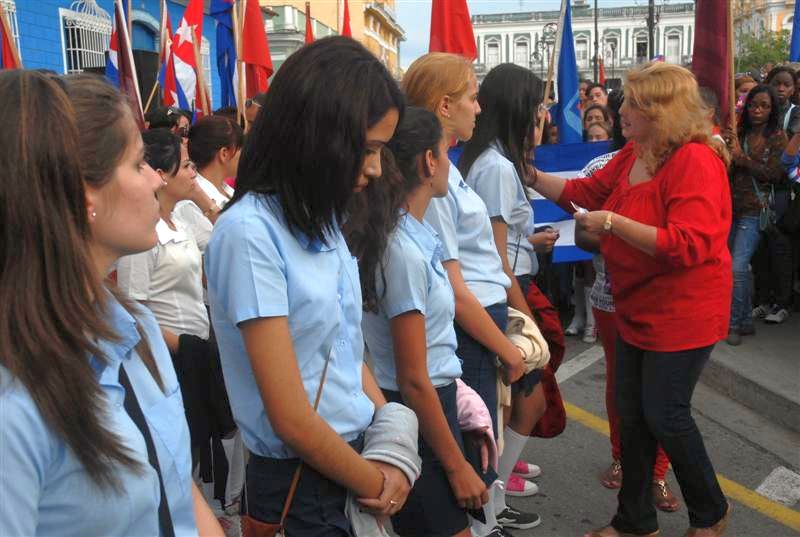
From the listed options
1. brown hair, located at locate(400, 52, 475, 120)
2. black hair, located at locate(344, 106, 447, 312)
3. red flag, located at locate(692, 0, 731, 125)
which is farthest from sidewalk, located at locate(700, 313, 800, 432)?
black hair, located at locate(344, 106, 447, 312)

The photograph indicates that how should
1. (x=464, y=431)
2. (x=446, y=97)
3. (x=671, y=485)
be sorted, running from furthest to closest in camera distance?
A: 1. (x=671, y=485)
2. (x=446, y=97)
3. (x=464, y=431)

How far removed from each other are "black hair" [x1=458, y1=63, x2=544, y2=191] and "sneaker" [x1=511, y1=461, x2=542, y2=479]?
5.24ft

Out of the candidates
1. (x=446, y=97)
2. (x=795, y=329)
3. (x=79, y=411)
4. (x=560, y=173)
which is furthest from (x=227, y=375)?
(x=795, y=329)

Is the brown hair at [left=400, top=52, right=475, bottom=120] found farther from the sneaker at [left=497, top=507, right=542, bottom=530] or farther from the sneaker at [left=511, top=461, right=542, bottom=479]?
the sneaker at [left=511, top=461, right=542, bottom=479]

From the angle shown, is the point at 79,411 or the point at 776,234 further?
the point at 776,234

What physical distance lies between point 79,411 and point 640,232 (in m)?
2.35

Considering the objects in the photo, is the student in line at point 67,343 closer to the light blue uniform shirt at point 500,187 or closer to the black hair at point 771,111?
the light blue uniform shirt at point 500,187

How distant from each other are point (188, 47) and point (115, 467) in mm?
7360

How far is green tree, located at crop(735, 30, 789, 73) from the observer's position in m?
42.0

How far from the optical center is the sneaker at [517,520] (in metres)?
3.58

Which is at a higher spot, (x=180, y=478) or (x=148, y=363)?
(x=148, y=363)

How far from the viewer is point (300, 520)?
5.62ft

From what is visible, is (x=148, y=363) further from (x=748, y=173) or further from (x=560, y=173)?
(x=748, y=173)

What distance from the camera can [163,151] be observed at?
3.52 metres
